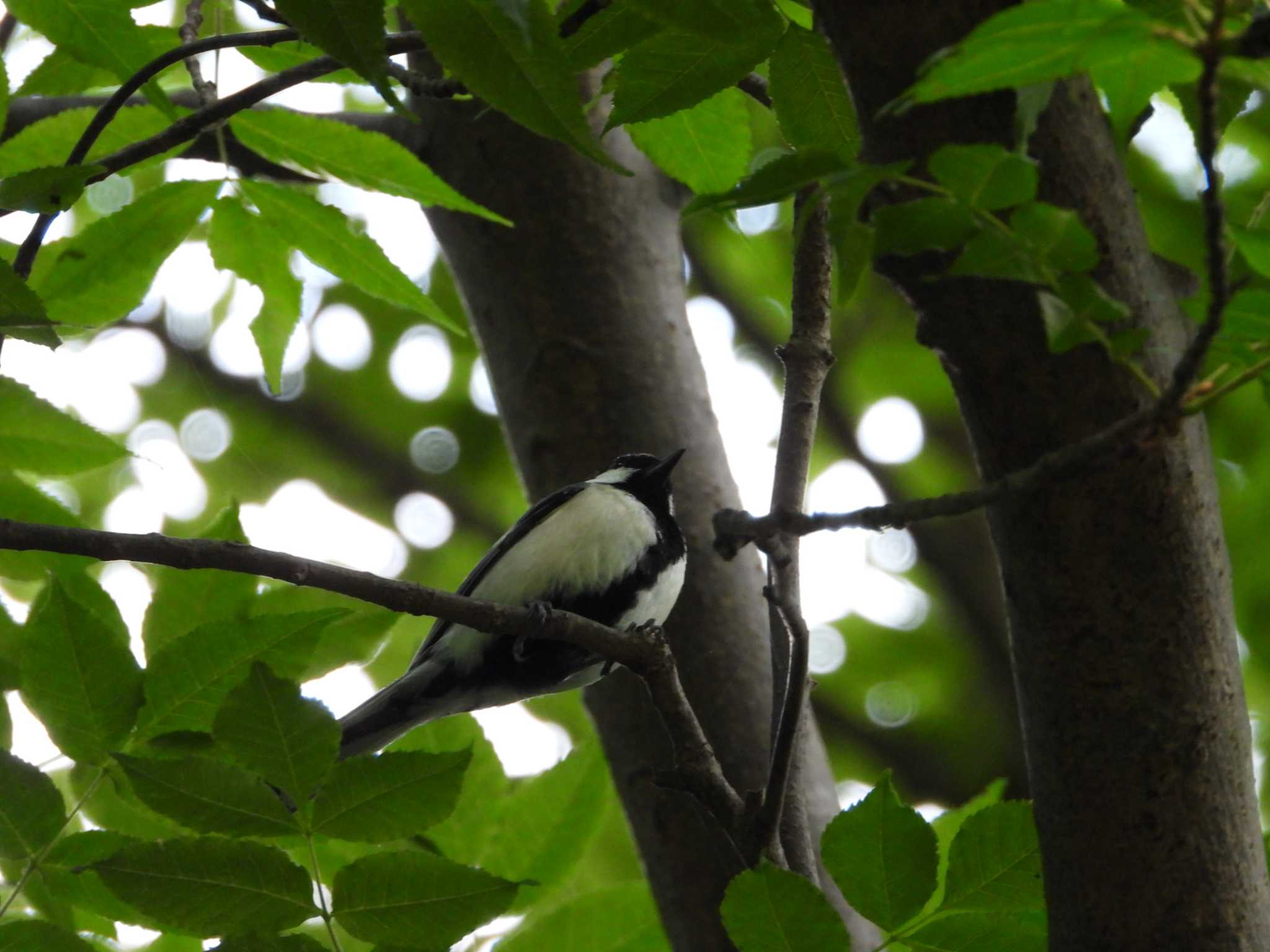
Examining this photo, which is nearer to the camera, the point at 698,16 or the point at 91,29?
the point at 698,16

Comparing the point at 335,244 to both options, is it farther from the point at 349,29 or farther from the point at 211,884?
the point at 211,884

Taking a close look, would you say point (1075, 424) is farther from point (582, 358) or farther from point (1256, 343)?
point (582, 358)

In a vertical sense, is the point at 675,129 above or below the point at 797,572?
above

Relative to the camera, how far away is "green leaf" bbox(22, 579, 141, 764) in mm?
1870

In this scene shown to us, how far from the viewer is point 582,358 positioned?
115 inches

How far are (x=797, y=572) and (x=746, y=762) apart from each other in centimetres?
86

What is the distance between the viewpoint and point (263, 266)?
2.45 meters

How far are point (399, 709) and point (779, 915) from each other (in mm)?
1864

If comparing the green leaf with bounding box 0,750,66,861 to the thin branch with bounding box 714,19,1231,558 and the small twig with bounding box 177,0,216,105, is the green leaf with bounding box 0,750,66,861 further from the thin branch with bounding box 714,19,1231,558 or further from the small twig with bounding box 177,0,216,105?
the small twig with bounding box 177,0,216,105

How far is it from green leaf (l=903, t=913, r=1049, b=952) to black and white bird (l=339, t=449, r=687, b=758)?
1463 mm

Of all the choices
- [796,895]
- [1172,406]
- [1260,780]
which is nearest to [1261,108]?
[1172,406]

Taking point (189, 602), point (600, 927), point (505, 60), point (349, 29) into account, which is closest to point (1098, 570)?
point (505, 60)

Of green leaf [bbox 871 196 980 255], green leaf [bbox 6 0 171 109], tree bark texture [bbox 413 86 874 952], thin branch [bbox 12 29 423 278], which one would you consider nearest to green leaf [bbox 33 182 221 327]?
thin branch [bbox 12 29 423 278]

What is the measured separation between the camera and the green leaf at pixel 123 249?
2.40 meters
